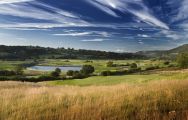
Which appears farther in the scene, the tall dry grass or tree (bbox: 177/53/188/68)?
tree (bbox: 177/53/188/68)

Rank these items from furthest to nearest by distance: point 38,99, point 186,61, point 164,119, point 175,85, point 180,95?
point 186,61, point 175,85, point 180,95, point 38,99, point 164,119

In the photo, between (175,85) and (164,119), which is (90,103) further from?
(175,85)

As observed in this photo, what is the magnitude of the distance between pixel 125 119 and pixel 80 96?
294 centimetres

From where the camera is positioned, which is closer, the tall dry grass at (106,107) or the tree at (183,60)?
the tall dry grass at (106,107)

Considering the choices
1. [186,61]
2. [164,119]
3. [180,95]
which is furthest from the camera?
[186,61]

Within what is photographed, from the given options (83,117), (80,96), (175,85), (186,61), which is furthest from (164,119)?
(186,61)

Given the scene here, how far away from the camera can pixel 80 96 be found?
10484 mm

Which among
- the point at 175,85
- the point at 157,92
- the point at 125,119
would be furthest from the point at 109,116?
the point at 175,85

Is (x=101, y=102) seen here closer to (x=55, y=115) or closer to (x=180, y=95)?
(x=55, y=115)

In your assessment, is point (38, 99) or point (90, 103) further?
point (38, 99)

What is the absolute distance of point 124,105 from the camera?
9.05 metres

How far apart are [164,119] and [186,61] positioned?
287ft

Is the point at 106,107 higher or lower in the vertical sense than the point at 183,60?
higher

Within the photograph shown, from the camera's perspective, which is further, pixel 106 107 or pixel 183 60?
pixel 183 60
